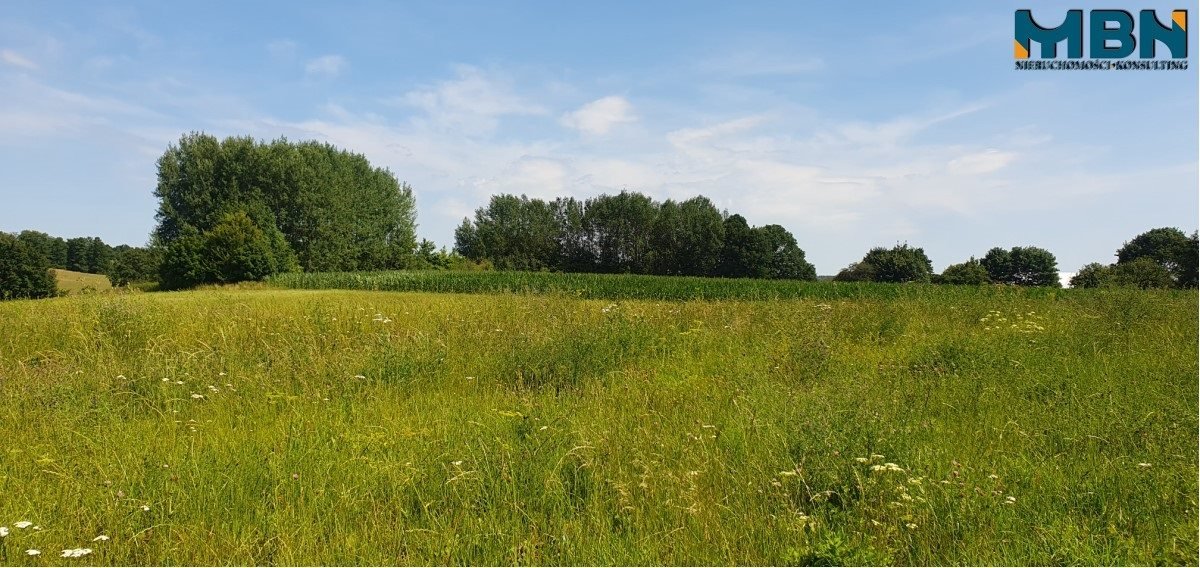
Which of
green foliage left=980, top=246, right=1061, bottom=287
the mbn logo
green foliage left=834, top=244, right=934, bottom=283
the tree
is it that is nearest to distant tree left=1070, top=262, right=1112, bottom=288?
green foliage left=980, top=246, right=1061, bottom=287

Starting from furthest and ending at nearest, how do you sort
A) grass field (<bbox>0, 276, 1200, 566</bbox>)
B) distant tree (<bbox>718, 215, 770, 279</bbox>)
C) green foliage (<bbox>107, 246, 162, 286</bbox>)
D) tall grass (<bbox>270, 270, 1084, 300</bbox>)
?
distant tree (<bbox>718, 215, 770, 279</bbox>) < green foliage (<bbox>107, 246, 162, 286</bbox>) < tall grass (<bbox>270, 270, 1084, 300</bbox>) < grass field (<bbox>0, 276, 1200, 566</bbox>)

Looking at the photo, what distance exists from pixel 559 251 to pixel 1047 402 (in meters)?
62.5

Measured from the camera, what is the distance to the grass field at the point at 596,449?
10.6 ft

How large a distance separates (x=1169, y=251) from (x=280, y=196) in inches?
2856

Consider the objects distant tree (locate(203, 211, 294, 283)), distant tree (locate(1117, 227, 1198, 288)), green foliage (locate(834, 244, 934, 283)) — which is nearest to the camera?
distant tree (locate(203, 211, 294, 283))

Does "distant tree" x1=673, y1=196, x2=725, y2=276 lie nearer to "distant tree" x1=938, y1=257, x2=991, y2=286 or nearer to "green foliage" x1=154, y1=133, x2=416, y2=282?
"distant tree" x1=938, y1=257, x2=991, y2=286

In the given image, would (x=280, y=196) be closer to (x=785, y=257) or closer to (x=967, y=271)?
(x=785, y=257)

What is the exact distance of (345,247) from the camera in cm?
5000

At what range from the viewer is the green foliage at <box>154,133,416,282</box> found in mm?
45969

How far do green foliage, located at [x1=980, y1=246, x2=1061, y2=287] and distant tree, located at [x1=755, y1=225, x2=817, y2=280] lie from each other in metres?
19.1

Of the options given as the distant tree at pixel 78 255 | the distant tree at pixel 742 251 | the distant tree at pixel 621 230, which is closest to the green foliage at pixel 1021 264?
the distant tree at pixel 742 251

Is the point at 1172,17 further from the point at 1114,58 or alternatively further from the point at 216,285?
the point at 216,285

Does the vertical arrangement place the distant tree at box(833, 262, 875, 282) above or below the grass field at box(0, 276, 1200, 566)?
above

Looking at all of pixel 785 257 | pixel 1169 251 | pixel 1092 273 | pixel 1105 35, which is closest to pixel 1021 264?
pixel 1169 251
